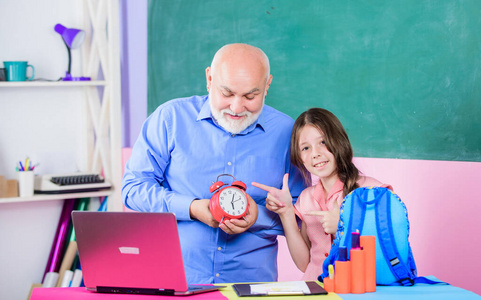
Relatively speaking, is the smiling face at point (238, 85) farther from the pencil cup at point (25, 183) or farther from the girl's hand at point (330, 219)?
the pencil cup at point (25, 183)

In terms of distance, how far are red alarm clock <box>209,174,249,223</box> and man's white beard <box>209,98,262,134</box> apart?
0.88 ft

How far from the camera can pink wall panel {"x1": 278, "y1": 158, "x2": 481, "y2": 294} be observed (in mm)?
2268

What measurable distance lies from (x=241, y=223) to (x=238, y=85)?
0.47 metres

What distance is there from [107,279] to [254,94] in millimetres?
827

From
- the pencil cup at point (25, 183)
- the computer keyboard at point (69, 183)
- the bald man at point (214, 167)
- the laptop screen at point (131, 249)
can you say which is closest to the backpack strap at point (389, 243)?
the bald man at point (214, 167)

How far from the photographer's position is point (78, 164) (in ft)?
12.8

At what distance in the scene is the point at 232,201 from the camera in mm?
2002

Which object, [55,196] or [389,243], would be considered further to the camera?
[55,196]

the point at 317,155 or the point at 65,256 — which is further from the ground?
the point at 317,155

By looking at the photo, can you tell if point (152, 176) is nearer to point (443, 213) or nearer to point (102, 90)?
point (443, 213)

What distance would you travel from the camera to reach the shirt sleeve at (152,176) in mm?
2156

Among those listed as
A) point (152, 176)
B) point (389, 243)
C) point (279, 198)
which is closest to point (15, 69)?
point (152, 176)

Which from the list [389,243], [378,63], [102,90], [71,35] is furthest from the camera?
[102,90]

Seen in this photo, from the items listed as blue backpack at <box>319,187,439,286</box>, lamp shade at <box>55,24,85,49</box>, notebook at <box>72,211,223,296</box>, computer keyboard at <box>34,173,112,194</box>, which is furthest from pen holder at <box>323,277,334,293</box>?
lamp shade at <box>55,24,85,49</box>
